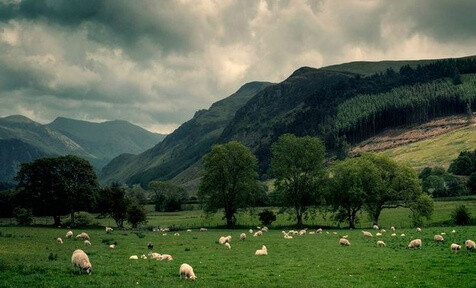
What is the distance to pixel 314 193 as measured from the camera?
8194cm

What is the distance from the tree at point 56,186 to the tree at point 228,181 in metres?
24.0

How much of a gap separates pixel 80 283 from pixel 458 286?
2013 centimetres

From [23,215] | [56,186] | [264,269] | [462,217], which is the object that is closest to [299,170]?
[462,217]

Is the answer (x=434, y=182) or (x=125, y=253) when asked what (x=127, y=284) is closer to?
(x=125, y=253)

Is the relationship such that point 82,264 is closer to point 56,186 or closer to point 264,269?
point 264,269

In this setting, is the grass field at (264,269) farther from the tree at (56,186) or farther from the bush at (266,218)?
the bush at (266,218)

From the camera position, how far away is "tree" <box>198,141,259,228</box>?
83.7m

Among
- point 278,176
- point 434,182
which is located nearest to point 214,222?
point 278,176

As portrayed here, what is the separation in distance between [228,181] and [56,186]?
3472 cm

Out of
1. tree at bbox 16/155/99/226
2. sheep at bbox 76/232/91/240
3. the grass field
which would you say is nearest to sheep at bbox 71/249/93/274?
the grass field

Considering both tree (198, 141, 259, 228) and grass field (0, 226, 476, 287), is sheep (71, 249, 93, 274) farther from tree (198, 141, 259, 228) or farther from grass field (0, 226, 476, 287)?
tree (198, 141, 259, 228)

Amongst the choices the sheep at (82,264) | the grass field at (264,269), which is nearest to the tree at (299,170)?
the grass field at (264,269)

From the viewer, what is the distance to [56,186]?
272 ft

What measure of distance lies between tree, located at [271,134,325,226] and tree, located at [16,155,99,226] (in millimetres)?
39040
